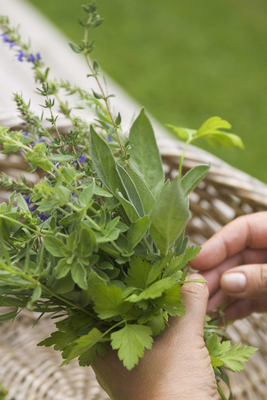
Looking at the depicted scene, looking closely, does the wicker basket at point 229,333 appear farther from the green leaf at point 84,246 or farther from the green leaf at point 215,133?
the green leaf at point 84,246

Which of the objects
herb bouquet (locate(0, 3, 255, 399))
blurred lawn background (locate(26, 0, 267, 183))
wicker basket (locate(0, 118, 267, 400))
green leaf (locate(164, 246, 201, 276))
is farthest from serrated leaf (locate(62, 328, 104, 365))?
blurred lawn background (locate(26, 0, 267, 183))

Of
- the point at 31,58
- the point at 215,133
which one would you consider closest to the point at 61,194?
the point at 31,58

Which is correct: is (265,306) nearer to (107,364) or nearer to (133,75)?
(107,364)

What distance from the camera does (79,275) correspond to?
0.35m

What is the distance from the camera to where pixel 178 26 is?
2.20 metres

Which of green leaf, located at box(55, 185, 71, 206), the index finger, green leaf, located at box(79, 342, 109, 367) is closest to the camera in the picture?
green leaf, located at box(55, 185, 71, 206)

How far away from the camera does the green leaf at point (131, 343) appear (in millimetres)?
377

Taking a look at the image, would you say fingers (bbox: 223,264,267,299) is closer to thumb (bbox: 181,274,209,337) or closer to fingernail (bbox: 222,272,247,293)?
fingernail (bbox: 222,272,247,293)

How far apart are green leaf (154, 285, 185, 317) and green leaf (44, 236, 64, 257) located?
0.42ft

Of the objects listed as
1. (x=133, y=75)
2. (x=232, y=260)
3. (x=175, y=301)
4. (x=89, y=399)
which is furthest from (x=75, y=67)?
(x=175, y=301)

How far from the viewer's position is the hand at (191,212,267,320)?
669 millimetres

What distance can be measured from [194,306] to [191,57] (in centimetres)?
176

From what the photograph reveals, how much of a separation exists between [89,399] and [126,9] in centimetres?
215

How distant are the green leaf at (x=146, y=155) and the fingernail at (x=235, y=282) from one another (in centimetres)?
25
